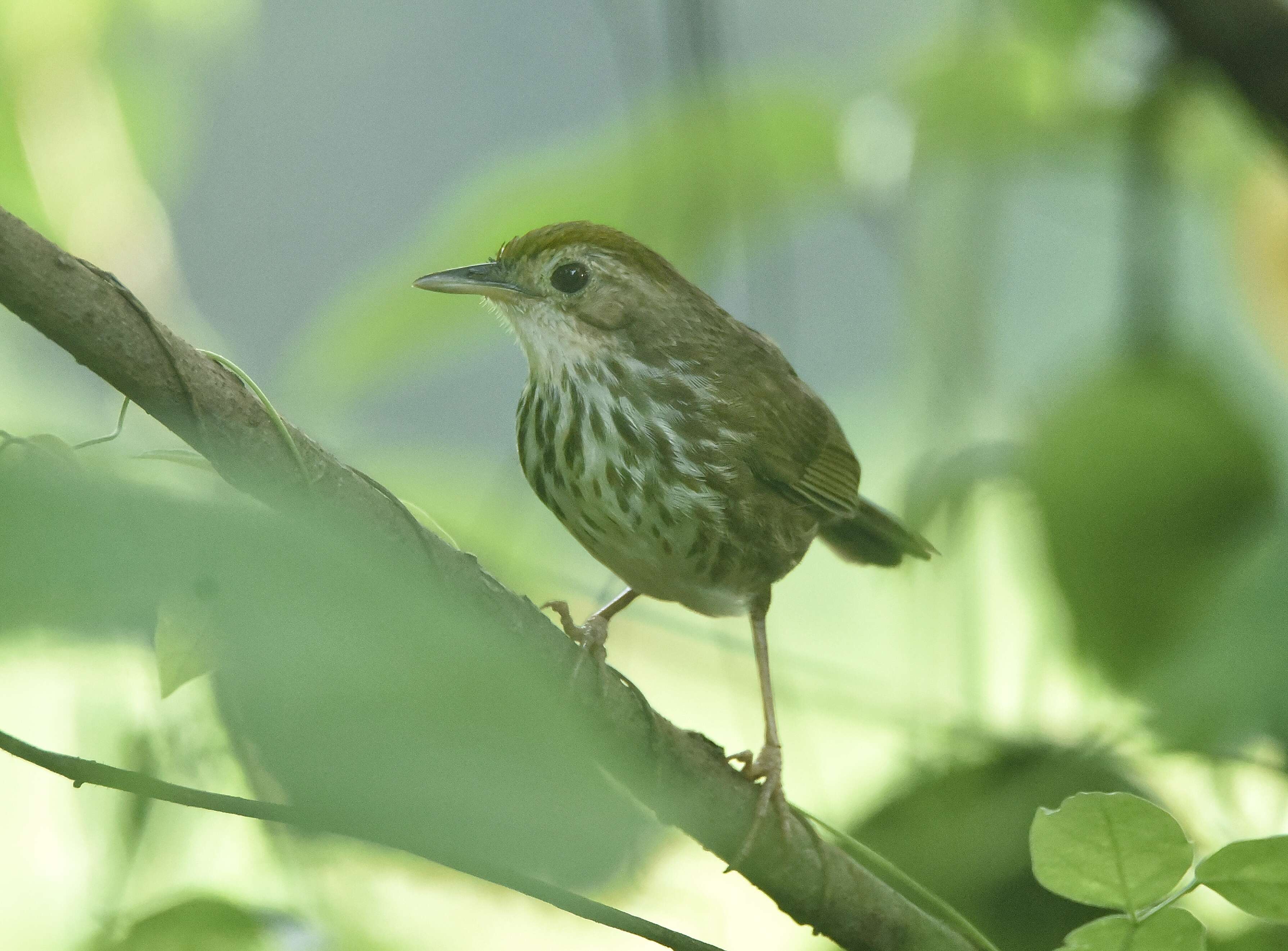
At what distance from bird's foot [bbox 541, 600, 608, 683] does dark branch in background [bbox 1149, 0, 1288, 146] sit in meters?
1.24

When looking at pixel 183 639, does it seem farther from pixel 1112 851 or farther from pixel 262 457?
pixel 1112 851

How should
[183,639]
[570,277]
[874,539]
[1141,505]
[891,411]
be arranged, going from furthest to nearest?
[891,411], [874,539], [570,277], [1141,505], [183,639]

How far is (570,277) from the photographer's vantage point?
6.63 ft

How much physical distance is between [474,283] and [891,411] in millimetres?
1440

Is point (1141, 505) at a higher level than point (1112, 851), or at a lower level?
higher

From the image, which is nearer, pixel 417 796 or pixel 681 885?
pixel 417 796

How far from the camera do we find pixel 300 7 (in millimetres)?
4320

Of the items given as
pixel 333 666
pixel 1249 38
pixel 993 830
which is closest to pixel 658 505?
pixel 993 830

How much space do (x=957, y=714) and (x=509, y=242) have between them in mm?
913

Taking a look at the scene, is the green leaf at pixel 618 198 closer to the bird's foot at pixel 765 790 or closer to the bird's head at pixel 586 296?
the bird's head at pixel 586 296

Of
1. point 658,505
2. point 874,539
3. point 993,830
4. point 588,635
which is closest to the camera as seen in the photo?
point 588,635

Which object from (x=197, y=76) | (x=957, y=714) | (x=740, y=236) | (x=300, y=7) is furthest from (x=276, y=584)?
(x=300, y=7)

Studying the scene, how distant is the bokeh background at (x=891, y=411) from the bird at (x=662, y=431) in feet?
0.37

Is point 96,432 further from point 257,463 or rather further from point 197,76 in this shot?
point 197,76
